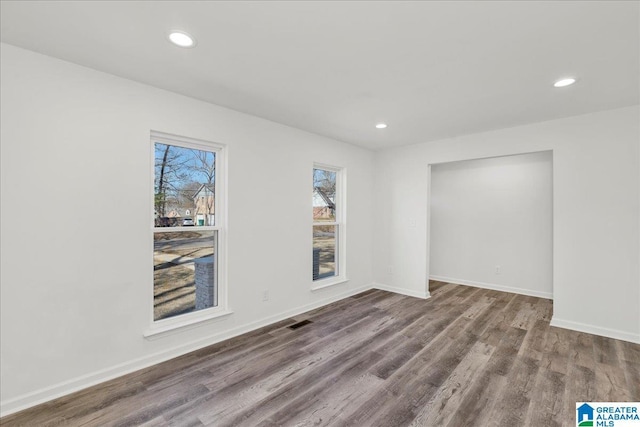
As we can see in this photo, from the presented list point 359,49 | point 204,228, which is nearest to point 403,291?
point 204,228

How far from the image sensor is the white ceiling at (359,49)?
165 centimetres

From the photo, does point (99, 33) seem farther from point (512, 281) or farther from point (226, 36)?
point (512, 281)

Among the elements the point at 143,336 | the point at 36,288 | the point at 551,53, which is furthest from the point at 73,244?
the point at 551,53

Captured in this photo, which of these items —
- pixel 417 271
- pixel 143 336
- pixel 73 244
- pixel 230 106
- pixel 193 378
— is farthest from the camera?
pixel 417 271

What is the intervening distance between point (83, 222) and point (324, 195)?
3.05 metres

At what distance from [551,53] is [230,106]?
2.86m

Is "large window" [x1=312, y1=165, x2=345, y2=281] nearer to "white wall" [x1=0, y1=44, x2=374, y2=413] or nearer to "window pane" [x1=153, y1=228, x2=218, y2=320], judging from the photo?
"white wall" [x1=0, y1=44, x2=374, y2=413]

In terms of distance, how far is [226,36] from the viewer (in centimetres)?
189

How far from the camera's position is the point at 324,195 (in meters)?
4.59

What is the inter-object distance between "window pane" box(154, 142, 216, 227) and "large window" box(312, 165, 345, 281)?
1.68 metres

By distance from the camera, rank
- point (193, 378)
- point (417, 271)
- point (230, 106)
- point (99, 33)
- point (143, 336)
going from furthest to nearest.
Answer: point (417, 271)
point (230, 106)
point (143, 336)
point (193, 378)
point (99, 33)

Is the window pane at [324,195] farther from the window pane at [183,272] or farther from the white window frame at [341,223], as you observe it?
the window pane at [183,272]

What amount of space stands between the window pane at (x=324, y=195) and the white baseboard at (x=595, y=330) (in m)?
3.24

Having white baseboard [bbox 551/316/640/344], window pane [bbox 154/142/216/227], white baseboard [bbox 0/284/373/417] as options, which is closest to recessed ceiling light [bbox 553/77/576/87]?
white baseboard [bbox 551/316/640/344]
